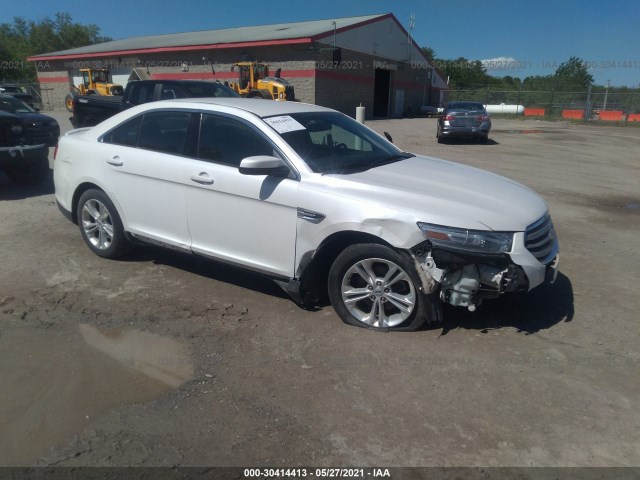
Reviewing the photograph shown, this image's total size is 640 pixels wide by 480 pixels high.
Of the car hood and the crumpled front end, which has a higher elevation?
the car hood

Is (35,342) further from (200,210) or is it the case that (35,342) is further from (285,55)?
(285,55)

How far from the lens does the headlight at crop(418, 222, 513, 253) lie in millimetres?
3342

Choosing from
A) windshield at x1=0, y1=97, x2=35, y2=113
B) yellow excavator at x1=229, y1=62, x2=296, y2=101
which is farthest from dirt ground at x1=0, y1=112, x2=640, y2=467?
yellow excavator at x1=229, y1=62, x2=296, y2=101

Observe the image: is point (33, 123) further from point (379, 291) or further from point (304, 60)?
point (304, 60)

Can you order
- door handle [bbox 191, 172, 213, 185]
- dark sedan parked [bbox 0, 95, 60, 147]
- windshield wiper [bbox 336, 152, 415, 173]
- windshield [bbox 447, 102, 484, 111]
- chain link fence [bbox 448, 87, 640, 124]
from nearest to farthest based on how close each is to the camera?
windshield wiper [bbox 336, 152, 415, 173] < door handle [bbox 191, 172, 213, 185] < dark sedan parked [bbox 0, 95, 60, 147] < windshield [bbox 447, 102, 484, 111] < chain link fence [bbox 448, 87, 640, 124]

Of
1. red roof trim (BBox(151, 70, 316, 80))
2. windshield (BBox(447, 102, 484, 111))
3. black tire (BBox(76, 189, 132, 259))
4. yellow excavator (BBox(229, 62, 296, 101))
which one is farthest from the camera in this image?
red roof trim (BBox(151, 70, 316, 80))

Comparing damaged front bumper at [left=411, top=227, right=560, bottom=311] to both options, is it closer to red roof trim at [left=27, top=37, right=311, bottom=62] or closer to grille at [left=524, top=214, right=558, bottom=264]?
grille at [left=524, top=214, right=558, bottom=264]

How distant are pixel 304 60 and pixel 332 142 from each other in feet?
80.8

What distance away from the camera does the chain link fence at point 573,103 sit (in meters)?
33.6

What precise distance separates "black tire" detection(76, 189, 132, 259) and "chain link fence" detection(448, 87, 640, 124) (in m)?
34.1

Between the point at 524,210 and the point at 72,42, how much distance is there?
252 feet

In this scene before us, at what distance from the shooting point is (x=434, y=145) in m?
17.4

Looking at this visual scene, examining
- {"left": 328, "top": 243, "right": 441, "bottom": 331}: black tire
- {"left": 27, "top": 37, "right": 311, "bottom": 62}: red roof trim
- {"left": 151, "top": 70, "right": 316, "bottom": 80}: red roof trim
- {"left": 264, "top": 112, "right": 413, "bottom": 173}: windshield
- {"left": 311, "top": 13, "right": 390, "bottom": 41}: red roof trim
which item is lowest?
{"left": 328, "top": 243, "right": 441, "bottom": 331}: black tire

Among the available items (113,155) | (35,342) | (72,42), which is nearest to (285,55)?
(113,155)
